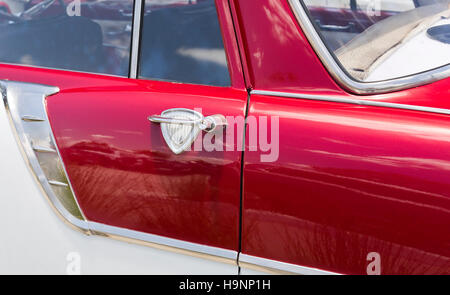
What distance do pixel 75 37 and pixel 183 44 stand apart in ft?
1.22

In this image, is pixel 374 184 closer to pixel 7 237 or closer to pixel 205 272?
pixel 205 272

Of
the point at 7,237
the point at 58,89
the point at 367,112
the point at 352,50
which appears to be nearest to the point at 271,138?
the point at 367,112

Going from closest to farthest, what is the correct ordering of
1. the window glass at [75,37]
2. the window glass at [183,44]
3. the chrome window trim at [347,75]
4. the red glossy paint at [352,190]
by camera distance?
the red glossy paint at [352,190]
the chrome window trim at [347,75]
the window glass at [183,44]
the window glass at [75,37]

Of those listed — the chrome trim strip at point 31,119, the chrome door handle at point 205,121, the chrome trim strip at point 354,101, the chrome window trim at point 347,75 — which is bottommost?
the chrome trim strip at point 31,119

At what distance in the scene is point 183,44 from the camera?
1544mm

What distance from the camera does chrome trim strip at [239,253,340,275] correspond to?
1383mm

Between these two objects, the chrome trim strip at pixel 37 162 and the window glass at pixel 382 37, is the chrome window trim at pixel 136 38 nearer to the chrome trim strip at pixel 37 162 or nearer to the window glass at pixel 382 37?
the chrome trim strip at pixel 37 162

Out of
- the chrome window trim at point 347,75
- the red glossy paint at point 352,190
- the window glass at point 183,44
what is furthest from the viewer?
the window glass at point 183,44

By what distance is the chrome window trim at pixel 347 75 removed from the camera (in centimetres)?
136

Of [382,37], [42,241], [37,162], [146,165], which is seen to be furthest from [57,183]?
[382,37]

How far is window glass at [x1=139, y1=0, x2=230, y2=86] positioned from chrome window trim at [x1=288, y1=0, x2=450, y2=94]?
0.75 ft

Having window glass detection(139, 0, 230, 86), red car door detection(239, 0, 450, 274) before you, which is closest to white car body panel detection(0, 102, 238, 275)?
red car door detection(239, 0, 450, 274)

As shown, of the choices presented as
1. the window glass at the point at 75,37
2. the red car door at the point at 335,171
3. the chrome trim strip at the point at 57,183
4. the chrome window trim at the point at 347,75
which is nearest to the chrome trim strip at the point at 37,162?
the chrome trim strip at the point at 57,183

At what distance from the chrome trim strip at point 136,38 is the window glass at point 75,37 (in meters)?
0.02
